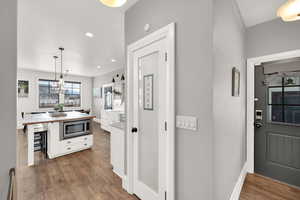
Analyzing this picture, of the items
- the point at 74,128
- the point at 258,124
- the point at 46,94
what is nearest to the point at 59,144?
the point at 74,128

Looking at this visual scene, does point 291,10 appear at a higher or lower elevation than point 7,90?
higher

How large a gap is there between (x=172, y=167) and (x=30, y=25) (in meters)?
3.43

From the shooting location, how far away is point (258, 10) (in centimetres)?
198

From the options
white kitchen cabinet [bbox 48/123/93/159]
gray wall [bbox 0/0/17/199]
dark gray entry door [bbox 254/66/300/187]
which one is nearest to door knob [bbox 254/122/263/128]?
dark gray entry door [bbox 254/66/300/187]

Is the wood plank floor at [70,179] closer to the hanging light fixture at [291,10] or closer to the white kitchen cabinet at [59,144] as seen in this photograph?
the white kitchen cabinet at [59,144]

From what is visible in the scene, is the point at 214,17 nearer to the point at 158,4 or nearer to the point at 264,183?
the point at 158,4

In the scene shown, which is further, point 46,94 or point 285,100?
point 46,94

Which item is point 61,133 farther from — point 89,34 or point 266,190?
point 266,190

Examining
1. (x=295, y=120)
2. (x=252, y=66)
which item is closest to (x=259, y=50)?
(x=252, y=66)

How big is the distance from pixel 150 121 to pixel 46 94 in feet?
25.2

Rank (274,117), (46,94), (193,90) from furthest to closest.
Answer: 1. (46,94)
2. (274,117)
3. (193,90)

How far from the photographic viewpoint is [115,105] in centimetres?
636

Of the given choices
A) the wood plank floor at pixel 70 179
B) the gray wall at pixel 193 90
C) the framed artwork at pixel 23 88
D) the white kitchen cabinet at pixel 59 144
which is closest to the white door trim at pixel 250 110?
the gray wall at pixel 193 90

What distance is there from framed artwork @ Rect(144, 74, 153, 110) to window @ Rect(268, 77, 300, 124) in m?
2.23
